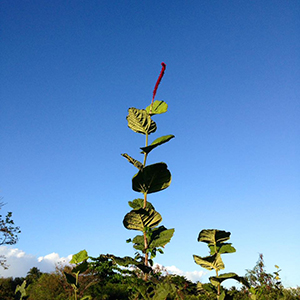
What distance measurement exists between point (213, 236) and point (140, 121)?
1675mm

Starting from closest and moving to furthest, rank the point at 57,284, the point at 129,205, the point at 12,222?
the point at 129,205
the point at 57,284
the point at 12,222

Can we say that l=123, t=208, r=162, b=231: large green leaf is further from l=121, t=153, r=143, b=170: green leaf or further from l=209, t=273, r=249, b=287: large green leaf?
l=209, t=273, r=249, b=287: large green leaf

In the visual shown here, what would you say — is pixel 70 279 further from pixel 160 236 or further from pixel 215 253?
pixel 215 253

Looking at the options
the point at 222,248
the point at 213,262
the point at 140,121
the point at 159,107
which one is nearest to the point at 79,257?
the point at 213,262

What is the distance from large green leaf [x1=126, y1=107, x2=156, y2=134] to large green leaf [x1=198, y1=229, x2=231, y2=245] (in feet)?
4.63

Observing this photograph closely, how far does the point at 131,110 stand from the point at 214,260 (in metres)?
2.02

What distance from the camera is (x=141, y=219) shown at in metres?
2.93

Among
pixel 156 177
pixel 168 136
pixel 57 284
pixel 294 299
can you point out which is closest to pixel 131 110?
pixel 168 136

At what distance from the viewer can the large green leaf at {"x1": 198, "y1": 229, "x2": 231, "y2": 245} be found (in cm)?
343

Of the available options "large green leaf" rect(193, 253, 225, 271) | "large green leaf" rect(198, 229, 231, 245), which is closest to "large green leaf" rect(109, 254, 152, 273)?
"large green leaf" rect(193, 253, 225, 271)

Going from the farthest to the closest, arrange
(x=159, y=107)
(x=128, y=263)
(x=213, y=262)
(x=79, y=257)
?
1. (x=79, y=257)
2. (x=159, y=107)
3. (x=213, y=262)
4. (x=128, y=263)

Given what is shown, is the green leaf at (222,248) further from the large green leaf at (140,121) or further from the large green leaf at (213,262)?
the large green leaf at (140,121)

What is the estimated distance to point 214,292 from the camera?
11.3ft

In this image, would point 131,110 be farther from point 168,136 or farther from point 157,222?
point 157,222
